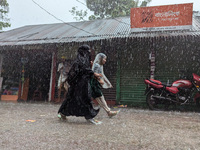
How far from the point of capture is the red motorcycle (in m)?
6.11

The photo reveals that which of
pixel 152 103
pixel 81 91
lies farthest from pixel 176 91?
pixel 81 91

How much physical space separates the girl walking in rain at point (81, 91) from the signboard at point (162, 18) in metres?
4.43

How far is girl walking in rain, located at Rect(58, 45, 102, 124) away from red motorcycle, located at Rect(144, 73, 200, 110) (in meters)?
3.21

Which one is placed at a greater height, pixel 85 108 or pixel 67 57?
pixel 67 57

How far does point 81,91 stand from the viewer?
377cm

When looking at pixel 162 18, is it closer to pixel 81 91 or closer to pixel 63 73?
pixel 63 73

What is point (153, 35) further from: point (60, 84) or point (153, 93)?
point (60, 84)

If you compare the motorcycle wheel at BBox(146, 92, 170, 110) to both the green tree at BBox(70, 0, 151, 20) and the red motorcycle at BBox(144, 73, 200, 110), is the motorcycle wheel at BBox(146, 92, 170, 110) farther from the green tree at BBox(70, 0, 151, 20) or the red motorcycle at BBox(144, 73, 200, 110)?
the green tree at BBox(70, 0, 151, 20)

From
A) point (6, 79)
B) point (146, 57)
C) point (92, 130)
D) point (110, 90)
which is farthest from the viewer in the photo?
point (6, 79)

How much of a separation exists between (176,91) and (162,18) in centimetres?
308

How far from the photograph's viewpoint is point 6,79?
9578 millimetres

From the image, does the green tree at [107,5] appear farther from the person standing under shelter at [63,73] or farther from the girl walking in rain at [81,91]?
the girl walking in rain at [81,91]

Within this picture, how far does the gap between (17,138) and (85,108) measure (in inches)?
55.0

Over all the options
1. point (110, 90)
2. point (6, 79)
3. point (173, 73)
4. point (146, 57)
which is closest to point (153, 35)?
point (146, 57)
